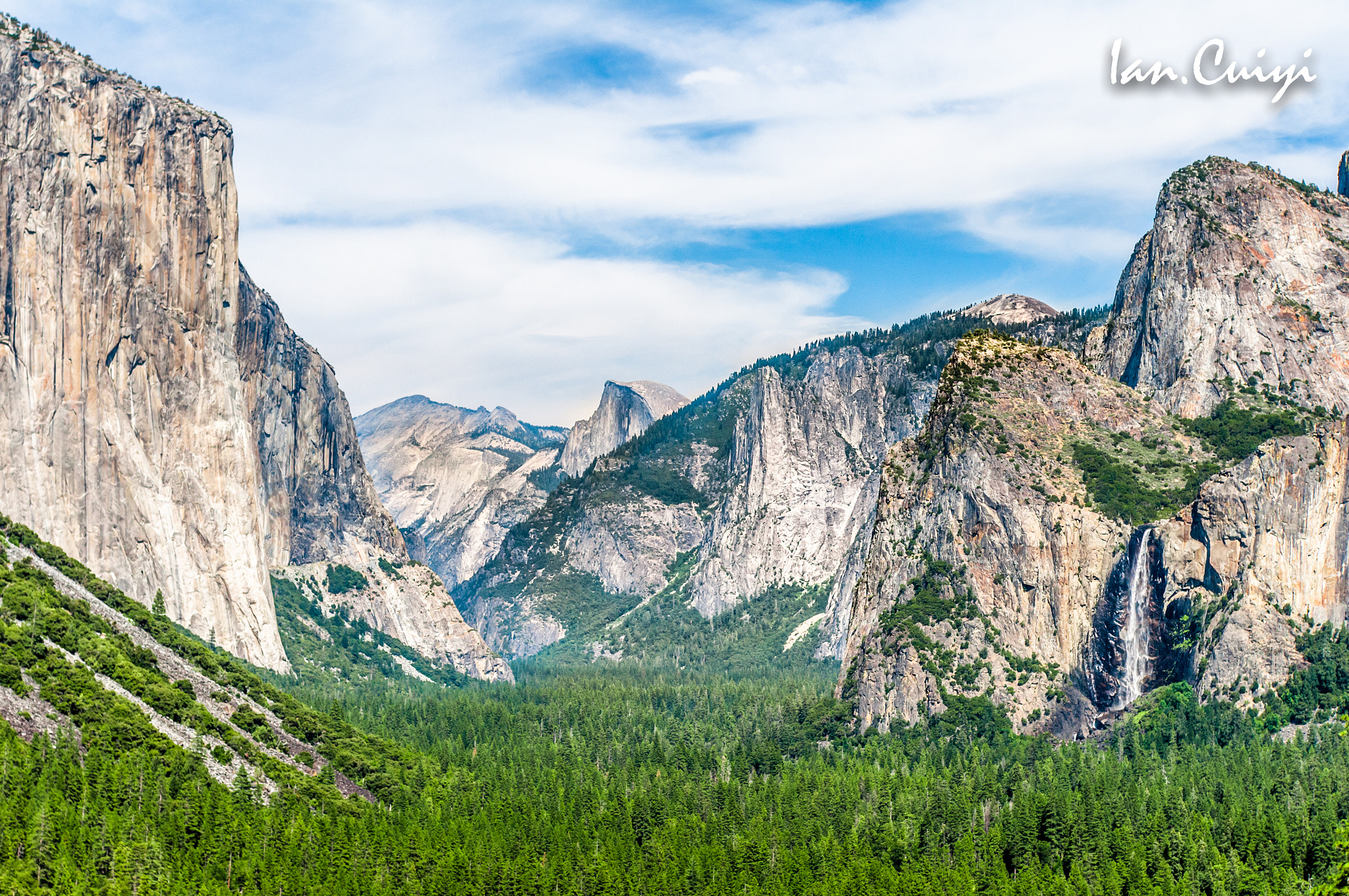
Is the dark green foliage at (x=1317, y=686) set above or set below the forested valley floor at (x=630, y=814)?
above

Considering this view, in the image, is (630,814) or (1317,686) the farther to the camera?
(1317,686)

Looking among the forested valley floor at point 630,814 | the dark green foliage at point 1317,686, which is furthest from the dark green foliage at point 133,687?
the dark green foliage at point 1317,686

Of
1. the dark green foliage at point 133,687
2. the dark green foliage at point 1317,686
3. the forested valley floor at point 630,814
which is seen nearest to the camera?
the forested valley floor at point 630,814

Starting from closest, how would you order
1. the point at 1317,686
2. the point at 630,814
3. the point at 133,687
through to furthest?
the point at 133,687 < the point at 630,814 < the point at 1317,686

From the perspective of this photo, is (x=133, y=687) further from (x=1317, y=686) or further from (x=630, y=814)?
(x=1317, y=686)

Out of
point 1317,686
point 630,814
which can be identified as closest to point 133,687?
point 630,814

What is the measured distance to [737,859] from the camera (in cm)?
14088

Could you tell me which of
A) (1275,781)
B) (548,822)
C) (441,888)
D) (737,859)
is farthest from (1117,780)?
(441,888)

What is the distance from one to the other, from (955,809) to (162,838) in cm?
8136

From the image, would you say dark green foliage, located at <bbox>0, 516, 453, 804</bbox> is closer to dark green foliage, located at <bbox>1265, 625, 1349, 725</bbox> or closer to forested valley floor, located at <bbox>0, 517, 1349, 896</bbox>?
forested valley floor, located at <bbox>0, 517, 1349, 896</bbox>

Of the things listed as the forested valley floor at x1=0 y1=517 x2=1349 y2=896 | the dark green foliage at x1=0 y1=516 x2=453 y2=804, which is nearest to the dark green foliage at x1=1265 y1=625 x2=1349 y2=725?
the forested valley floor at x1=0 y1=517 x2=1349 y2=896

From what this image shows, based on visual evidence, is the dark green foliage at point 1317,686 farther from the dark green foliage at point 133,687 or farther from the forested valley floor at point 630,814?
the dark green foliage at point 133,687

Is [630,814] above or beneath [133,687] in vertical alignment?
beneath

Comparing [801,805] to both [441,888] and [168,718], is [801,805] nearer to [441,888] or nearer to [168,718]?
[441,888]
